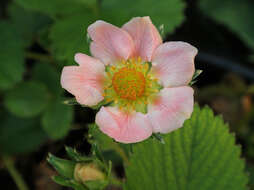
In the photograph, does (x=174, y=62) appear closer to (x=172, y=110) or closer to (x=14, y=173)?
(x=172, y=110)

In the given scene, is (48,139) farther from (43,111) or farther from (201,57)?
(201,57)

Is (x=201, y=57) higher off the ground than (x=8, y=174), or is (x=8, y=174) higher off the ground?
(x=201, y=57)

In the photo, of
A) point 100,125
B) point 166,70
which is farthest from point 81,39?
point 100,125

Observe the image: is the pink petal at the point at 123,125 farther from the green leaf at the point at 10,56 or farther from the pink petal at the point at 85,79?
the green leaf at the point at 10,56

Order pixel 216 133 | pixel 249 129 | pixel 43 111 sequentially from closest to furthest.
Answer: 1. pixel 216 133
2. pixel 43 111
3. pixel 249 129

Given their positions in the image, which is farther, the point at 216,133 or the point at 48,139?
the point at 48,139

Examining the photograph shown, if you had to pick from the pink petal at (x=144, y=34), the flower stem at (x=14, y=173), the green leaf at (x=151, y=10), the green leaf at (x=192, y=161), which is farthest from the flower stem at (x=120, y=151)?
the flower stem at (x=14, y=173)

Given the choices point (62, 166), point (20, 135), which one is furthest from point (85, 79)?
point (20, 135)
